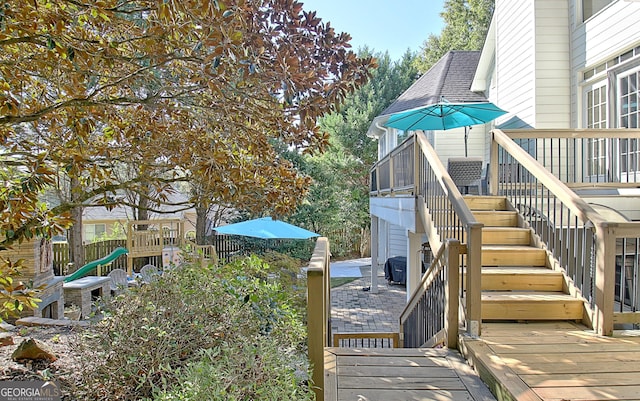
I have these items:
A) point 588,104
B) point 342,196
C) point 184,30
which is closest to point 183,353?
point 184,30

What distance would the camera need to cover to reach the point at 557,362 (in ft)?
10.2

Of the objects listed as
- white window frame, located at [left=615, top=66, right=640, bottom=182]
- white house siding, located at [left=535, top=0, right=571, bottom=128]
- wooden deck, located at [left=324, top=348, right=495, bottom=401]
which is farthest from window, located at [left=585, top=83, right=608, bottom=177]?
wooden deck, located at [left=324, top=348, right=495, bottom=401]

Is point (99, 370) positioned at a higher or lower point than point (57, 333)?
higher

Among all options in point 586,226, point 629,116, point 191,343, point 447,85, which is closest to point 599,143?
point 629,116

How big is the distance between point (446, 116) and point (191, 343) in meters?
6.75

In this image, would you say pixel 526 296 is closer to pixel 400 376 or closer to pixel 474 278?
pixel 474 278

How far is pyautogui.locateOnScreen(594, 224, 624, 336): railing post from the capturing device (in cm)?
364

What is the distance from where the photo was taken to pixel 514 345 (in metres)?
3.50

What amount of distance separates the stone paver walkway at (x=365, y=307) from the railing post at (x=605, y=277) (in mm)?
4932

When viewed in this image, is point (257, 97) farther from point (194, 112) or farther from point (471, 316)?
point (471, 316)

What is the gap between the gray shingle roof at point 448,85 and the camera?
1073 cm

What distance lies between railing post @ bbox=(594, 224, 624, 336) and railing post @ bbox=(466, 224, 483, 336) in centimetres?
106

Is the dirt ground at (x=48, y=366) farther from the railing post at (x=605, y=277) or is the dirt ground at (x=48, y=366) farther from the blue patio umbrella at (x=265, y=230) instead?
the blue patio umbrella at (x=265, y=230)

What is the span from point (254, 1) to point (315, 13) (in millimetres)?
353
